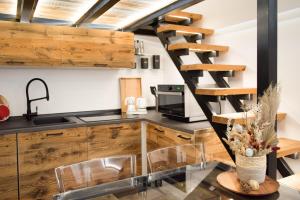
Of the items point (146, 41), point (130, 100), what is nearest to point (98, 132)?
point (130, 100)

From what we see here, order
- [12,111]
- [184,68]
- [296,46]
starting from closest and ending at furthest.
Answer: [296,46] → [184,68] → [12,111]

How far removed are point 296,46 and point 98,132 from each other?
2094 millimetres

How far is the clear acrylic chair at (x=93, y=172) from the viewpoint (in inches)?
54.5

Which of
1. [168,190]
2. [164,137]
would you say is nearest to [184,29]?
[164,137]

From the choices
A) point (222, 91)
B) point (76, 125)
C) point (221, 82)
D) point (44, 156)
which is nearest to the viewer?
point (222, 91)

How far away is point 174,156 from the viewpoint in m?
1.88

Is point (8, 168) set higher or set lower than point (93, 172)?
lower

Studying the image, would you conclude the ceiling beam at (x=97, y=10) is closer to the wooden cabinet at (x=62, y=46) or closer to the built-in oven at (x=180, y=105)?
the wooden cabinet at (x=62, y=46)

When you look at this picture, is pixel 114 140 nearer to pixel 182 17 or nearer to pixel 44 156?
pixel 44 156

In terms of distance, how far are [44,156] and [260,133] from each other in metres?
2.10

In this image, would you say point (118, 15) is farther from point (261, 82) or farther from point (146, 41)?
point (261, 82)

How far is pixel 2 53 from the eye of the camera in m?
2.51

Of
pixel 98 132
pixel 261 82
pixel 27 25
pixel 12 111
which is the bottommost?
pixel 98 132

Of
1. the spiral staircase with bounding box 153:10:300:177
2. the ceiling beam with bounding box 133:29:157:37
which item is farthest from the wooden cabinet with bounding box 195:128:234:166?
the ceiling beam with bounding box 133:29:157:37
